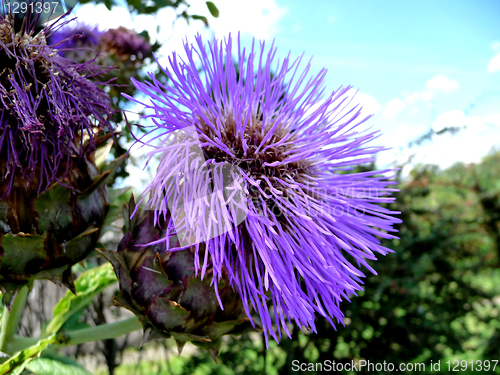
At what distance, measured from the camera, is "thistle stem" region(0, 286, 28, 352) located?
2.67 feet

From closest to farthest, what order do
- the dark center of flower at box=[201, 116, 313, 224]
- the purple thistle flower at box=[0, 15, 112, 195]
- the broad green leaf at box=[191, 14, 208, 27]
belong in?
the purple thistle flower at box=[0, 15, 112, 195], the dark center of flower at box=[201, 116, 313, 224], the broad green leaf at box=[191, 14, 208, 27]

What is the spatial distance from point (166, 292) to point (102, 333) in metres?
0.22

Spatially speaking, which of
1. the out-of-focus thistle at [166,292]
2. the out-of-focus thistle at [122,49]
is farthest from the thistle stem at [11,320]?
the out-of-focus thistle at [122,49]

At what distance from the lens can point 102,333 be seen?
850 millimetres

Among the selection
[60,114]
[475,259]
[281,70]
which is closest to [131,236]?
[60,114]

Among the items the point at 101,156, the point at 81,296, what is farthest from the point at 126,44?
the point at 81,296

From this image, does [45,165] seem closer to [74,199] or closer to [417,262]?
[74,199]

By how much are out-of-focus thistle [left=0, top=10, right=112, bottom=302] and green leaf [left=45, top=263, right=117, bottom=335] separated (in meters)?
0.17

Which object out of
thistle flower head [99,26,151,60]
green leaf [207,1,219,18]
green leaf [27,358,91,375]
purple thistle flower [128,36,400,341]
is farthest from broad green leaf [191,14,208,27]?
green leaf [27,358,91,375]

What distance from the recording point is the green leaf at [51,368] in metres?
0.79

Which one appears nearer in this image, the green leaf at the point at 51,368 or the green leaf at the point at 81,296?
the green leaf at the point at 51,368

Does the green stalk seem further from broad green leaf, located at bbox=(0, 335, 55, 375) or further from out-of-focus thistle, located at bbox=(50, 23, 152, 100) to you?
out-of-focus thistle, located at bbox=(50, 23, 152, 100)

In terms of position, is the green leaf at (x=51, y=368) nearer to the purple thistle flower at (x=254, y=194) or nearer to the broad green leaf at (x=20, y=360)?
the broad green leaf at (x=20, y=360)

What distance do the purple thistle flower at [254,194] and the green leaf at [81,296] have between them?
286 mm
